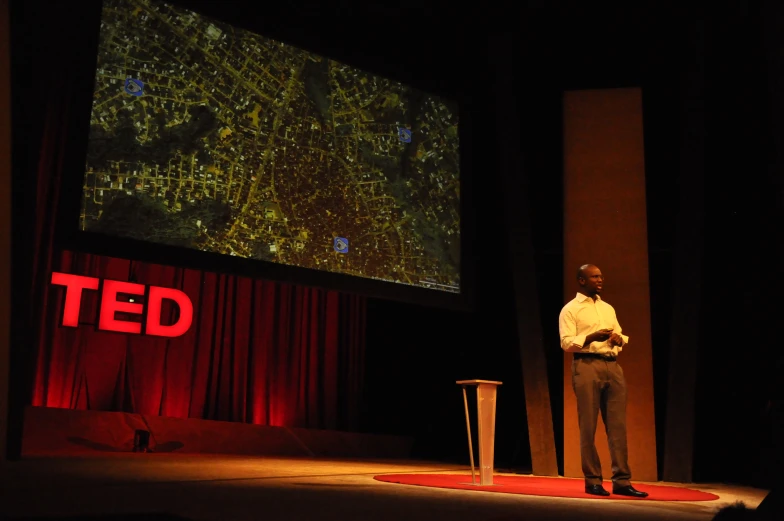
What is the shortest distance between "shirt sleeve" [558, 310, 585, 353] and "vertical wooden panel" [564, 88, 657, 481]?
1.47 m

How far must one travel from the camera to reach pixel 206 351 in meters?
8.39

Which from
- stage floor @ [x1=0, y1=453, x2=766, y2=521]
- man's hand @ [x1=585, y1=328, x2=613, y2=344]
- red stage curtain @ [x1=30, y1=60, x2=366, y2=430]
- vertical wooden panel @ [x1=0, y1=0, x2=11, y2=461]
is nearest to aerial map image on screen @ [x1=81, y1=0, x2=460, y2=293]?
vertical wooden panel @ [x1=0, y1=0, x2=11, y2=461]

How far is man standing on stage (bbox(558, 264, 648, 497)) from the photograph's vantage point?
12.0 ft

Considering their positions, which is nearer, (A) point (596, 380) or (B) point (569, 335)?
(A) point (596, 380)

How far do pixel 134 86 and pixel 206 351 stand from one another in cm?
401

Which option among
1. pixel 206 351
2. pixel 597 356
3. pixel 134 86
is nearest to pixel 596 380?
pixel 597 356

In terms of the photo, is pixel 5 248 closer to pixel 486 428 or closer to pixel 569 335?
pixel 486 428

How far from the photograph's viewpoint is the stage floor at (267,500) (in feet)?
7.84

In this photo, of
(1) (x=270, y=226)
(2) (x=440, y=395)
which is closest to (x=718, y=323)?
(2) (x=440, y=395)

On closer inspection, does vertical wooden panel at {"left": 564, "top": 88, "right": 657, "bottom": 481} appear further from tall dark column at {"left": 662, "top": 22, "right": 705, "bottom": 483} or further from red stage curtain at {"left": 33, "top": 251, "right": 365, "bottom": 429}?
red stage curtain at {"left": 33, "top": 251, "right": 365, "bottom": 429}

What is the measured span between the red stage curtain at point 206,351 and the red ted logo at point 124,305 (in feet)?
0.79

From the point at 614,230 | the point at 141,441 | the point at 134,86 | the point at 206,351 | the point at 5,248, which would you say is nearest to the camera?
the point at 5,248

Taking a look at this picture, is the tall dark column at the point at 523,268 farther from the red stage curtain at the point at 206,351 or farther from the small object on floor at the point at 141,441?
the red stage curtain at the point at 206,351

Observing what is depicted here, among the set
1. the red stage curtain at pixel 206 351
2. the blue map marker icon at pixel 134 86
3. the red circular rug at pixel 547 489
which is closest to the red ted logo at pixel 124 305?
the red stage curtain at pixel 206 351
